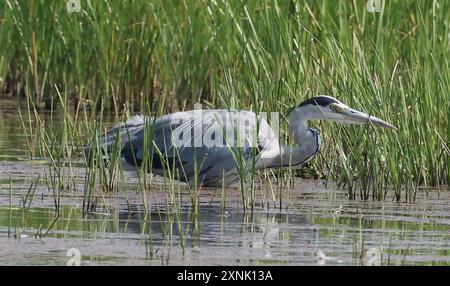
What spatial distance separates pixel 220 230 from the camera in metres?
7.00

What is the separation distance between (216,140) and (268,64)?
929 millimetres

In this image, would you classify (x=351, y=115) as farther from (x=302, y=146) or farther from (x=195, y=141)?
(x=195, y=141)

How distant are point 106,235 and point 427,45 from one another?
3328 millimetres

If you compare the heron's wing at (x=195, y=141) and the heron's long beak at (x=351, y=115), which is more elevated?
the heron's long beak at (x=351, y=115)

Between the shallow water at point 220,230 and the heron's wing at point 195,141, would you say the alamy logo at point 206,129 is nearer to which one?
the heron's wing at point 195,141

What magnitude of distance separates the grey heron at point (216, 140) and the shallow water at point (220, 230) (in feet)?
0.75

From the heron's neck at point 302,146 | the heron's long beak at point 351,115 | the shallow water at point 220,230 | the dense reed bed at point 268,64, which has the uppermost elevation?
the dense reed bed at point 268,64

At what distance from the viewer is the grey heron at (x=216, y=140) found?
8.99 metres

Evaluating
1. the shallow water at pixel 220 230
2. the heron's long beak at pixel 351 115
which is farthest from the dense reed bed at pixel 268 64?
the shallow water at pixel 220 230

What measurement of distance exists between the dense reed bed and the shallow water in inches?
14.5

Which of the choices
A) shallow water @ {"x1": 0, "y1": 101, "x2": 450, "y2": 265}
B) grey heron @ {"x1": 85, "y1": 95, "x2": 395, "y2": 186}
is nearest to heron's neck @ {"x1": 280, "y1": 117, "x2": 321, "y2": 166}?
grey heron @ {"x1": 85, "y1": 95, "x2": 395, "y2": 186}

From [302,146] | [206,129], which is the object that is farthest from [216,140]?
[302,146]

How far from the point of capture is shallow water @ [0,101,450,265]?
243 inches
